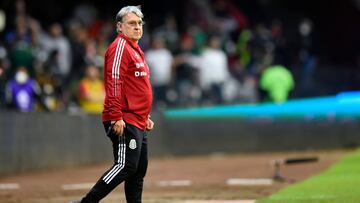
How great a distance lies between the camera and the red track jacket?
9672 millimetres

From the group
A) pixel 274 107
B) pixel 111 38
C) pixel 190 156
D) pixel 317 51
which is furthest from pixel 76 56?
pixel 317 51

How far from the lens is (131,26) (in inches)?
392

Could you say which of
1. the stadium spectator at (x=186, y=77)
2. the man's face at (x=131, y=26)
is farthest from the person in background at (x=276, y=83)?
the man's face at (x=131, y=26)

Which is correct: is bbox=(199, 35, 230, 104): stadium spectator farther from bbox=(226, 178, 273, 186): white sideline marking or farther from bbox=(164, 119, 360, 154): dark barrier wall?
bbox=(226, 178, 273, 186): white sideline marking

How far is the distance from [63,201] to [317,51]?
48.3ft

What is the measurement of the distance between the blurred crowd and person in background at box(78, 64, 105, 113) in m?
0.02

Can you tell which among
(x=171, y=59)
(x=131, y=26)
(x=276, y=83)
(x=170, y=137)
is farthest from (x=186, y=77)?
(x=131, y=26)

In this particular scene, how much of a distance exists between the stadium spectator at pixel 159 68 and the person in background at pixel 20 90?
402 centimetres

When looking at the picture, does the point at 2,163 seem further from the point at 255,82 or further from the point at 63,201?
the point at 255,82

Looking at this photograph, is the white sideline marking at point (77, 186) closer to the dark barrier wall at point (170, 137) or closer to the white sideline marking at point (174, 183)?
the white sideline marking at point (174, 183)

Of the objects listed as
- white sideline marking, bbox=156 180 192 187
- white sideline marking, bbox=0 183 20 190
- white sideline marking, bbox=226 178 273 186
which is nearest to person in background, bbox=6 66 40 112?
white sideline marking, bbox=0 183 20 190

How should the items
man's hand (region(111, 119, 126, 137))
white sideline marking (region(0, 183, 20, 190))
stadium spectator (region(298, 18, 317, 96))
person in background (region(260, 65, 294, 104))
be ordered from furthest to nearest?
stadium spectator (region(298, 18, 317, 96))
person in background (region(260, 65, 294, 104))
white sideline marking (region(0, 183, 20, 190))
man's hand (region(111, 119, 126, 137))

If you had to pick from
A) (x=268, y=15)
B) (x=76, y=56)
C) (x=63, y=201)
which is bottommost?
(x=63, y=201)

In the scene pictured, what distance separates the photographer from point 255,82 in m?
24.8
